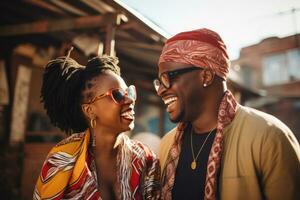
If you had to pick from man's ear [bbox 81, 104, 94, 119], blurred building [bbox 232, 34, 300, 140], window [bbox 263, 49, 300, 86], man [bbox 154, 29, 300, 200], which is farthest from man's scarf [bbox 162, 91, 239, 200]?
window [bbox 263, 49, 300, 86]

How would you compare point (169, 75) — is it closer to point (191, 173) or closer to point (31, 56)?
point (191, 173)

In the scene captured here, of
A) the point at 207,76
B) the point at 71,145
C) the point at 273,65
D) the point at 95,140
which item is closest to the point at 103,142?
the point at 95,140

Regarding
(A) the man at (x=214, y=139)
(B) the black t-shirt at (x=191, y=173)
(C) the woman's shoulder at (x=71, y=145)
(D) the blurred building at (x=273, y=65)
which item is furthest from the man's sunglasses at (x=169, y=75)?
(D) the blurred building at (x=273, y=65)

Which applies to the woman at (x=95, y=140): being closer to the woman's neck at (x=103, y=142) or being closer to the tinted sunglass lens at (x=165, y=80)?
the woman's neck at (x=103, y=142)

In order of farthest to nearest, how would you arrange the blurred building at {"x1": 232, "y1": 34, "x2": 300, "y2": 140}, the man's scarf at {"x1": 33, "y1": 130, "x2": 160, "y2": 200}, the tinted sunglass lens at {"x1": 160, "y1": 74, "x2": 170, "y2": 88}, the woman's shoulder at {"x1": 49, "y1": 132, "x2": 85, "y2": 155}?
the blurred building at {"x1": 232, "y1": 34, "x2": 300, "y2": 140} → the tinted sunglass lens at {"x1": 160, "y1": 74, "x2": 170, "y2": 88} → the woman's shoulder at {"x1": 49, "y1": 132, "x2": 85, "y2": 155} → the man's scarf at {"x1": 33, "y1": 130, "x2": 160, "y2": 200}

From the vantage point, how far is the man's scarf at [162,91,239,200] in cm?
227

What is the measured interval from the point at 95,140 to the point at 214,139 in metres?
1.09

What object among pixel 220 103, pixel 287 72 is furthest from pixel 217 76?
pixel 287 72

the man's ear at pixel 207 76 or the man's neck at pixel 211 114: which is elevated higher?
the man's ear at pixel 207 76

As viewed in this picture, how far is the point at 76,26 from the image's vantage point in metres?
4.42

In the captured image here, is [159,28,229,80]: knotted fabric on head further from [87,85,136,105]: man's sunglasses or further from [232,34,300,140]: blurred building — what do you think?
[232,34,300,140]: blurred building

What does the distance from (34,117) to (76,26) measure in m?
2.64

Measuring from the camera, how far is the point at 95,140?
9.10 feet

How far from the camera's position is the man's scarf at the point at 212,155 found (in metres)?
2.27
